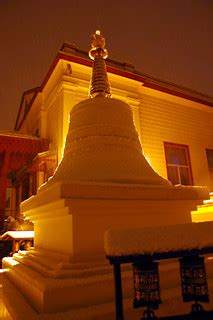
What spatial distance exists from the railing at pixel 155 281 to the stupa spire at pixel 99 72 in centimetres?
273

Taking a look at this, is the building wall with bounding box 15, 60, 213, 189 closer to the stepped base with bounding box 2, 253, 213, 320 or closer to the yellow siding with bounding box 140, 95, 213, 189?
the yellow siding with bounding box 140, 95, 213, 189

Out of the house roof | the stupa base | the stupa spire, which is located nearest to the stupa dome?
the stupa spire

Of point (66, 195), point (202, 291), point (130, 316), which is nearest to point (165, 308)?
point (130, 316)

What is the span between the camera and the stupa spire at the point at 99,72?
3.81 m

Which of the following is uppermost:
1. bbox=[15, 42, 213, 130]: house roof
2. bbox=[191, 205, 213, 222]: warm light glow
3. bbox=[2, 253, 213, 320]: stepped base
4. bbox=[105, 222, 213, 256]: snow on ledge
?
bbox=[15, 42, 213, 130]: house roof

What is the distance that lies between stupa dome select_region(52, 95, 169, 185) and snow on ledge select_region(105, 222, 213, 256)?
1.19 metres

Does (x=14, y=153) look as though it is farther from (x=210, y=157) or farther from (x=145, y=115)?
(x=210, y=157)

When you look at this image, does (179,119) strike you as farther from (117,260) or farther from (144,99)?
(117,260)

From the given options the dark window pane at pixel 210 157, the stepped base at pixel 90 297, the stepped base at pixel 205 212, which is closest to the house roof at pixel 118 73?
the dark window pane at pixel 210 157

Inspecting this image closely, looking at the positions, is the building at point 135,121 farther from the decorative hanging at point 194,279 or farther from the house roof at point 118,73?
the decorative hanging at point 194,279

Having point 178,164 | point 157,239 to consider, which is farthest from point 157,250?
point 178,164

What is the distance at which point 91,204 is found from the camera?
250cm

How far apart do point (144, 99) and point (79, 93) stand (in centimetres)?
298

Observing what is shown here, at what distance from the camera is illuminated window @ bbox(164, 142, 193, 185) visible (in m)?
9.45
